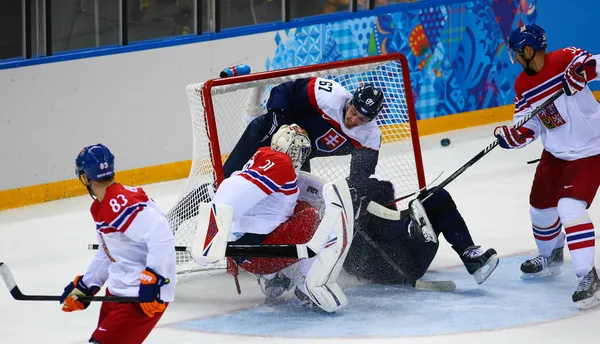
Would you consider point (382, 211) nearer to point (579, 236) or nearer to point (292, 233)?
point (292, 233)

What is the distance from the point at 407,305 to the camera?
5.01 m

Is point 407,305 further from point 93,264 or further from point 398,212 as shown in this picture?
point 93,264

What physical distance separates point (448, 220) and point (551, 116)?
595 millimetres

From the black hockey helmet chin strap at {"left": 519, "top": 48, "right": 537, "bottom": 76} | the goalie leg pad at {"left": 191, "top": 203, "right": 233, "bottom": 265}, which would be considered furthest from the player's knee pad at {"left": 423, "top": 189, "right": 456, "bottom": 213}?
the goalie leg pad at {"left": 191, "top": 203, "right": 233, "bottom": 265}

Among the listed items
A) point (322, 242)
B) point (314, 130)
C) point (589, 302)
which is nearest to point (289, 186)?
point (322, 242)

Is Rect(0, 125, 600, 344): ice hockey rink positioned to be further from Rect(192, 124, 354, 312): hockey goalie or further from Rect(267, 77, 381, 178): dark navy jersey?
Rect(267, 77, 381, 178): dark navy jersey

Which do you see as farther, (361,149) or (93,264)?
(361,149)

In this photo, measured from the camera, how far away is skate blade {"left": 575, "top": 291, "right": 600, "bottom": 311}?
16.1 feet

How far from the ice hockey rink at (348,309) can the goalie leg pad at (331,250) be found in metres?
0.08

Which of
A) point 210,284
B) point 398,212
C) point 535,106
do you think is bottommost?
point 210,284

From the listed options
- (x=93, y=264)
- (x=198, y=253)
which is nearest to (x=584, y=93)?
(x=198, y=253)

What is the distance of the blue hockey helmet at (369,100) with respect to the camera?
16.6ft

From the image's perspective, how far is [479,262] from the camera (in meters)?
5.14

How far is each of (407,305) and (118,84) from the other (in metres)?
2.83
